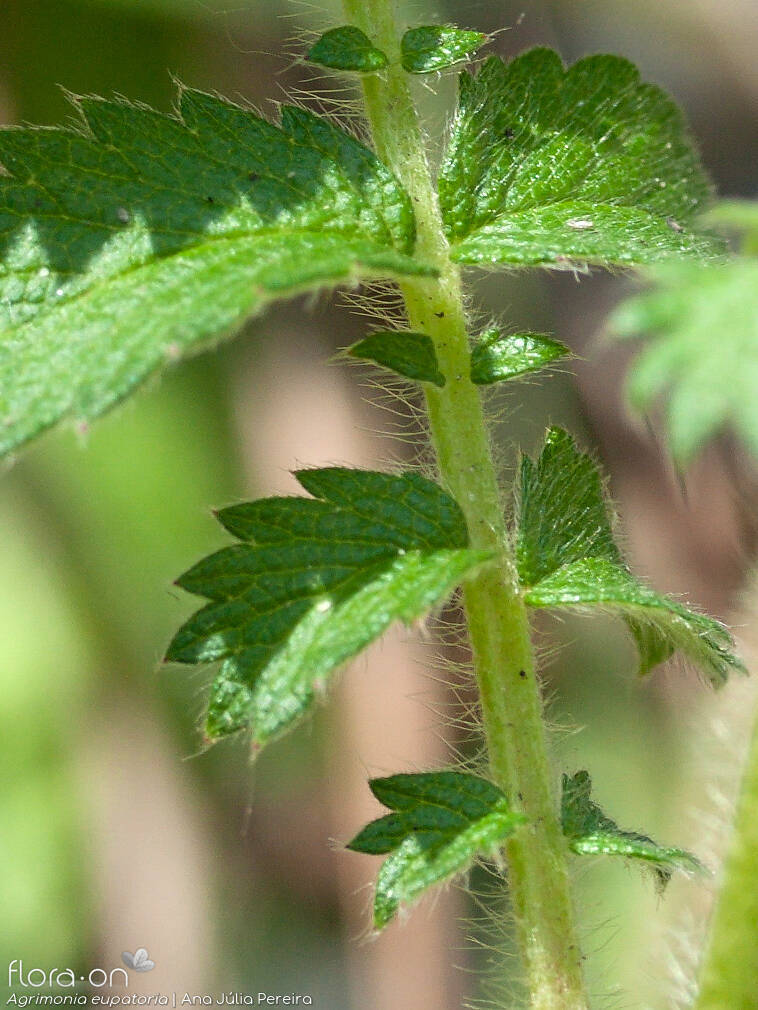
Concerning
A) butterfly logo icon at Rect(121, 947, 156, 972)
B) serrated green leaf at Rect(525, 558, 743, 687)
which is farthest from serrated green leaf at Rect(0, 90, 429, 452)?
butterfly logo icon at Rect(121, 947, 156, 972)

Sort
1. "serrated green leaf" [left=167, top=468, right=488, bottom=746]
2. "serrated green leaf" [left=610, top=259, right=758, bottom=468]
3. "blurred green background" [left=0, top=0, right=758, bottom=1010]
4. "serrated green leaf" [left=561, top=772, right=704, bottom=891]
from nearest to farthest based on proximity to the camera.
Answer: "serrated green leaf" [left=610, top=259, right=758, bottom=468], "serrated green leaf" [left=167, top=468, right=488, bottom=746], "serrated green leaf" [left=561, top=772, right=704, bottom=891], "blurred green background" [left=0, top=0, right=758, bottom=1010]

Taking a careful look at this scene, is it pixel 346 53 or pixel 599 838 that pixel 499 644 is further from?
pixel 346 53

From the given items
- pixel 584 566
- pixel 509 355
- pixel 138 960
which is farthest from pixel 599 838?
pixel 138 960

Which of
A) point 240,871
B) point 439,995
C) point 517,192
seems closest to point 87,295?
point 517,192

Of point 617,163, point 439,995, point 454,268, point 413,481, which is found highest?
point 617,163

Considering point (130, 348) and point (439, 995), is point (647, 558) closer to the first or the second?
point (439, 995)

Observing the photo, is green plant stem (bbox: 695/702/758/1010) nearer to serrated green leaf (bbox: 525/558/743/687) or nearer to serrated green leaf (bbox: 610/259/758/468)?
serrated green leaf (bbox: 525/558/743/687)
